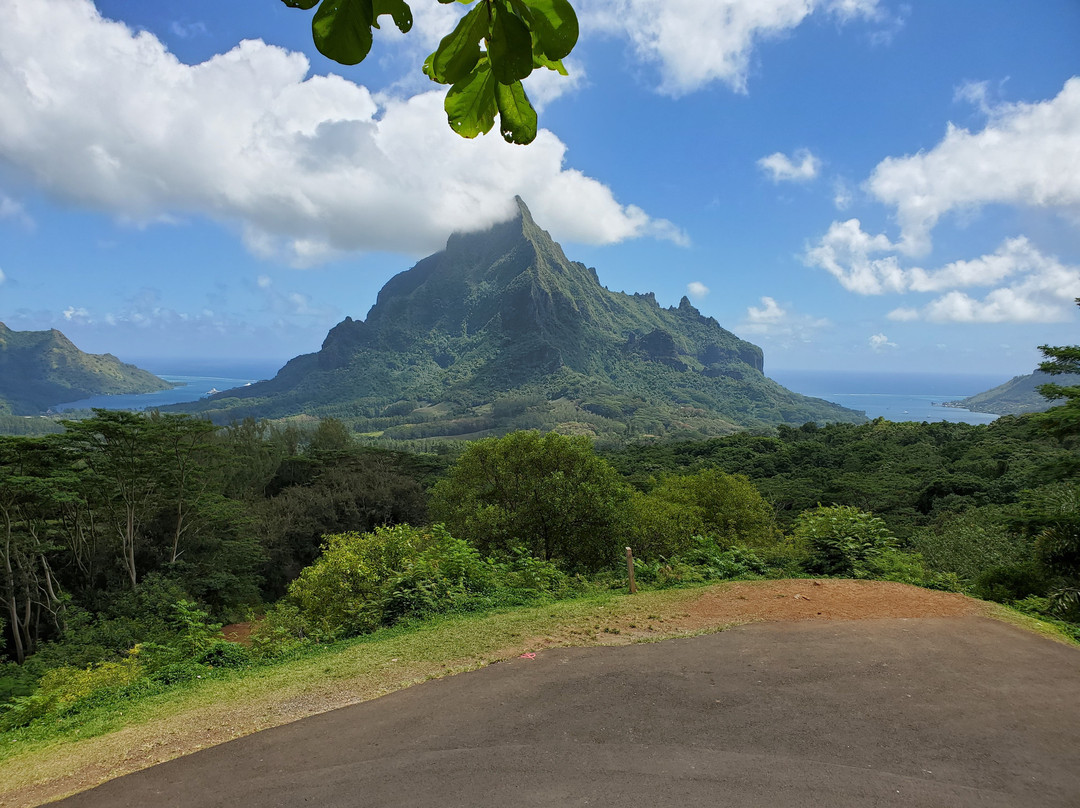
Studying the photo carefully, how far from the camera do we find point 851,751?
12.6 feet

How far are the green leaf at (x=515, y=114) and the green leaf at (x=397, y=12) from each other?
20cm

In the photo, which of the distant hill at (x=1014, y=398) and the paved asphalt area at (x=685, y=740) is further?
the distant hill at (x=1014, y=398)

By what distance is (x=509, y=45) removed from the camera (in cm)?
→ 70

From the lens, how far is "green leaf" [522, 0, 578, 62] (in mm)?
705

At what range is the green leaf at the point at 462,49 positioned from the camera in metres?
0.73

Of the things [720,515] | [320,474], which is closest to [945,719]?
[720,515]

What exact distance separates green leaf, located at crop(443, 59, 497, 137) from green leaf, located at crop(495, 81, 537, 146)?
0.07ft

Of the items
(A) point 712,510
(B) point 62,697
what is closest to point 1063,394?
(A) point 712,510

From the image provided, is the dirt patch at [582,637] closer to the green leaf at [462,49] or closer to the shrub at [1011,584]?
the shrub at [1011,584]

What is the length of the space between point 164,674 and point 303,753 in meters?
3.40

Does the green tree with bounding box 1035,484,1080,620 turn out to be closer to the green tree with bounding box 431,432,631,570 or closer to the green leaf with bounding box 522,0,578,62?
the green tree with bounding box 431,432,631,570

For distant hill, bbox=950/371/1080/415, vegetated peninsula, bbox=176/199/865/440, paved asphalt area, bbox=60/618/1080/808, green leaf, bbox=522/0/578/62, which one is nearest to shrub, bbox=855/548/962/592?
paved asphalt area, bbox=60/618/1080/808

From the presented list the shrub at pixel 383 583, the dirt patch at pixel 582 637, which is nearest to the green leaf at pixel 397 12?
the dirt patch at pixel 582 637

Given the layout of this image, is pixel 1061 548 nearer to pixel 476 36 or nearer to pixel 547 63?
pixel 547 63
